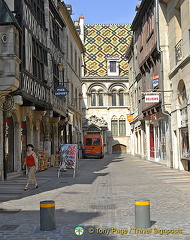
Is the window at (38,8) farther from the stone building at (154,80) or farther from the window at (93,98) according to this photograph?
the window at (93,98)

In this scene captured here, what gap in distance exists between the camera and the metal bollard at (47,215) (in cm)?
534

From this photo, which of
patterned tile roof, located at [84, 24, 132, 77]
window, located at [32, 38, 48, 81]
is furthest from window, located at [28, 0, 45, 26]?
patterned tile roof, located at [84, 24, 132, 77]

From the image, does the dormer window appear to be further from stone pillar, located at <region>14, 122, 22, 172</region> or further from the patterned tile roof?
stone pillar, located at <region>14, 122, 22, 172</region>

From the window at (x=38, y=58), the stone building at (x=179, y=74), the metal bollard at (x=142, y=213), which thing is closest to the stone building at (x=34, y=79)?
the window at (x=38, y=58)

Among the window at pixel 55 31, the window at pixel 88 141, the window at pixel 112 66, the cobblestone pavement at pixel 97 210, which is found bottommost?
the cobblestone pavement at pixel 97 210

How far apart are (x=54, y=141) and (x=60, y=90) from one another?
5157 mm

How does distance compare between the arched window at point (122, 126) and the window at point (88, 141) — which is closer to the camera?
the window at point (88, 141)

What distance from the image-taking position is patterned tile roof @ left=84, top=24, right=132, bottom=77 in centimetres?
5016

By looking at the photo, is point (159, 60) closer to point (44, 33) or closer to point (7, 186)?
point (44, 33)

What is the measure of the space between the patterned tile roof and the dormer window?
72 cm

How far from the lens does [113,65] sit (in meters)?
50.0

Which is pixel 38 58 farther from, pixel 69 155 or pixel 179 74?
pixel 179 74

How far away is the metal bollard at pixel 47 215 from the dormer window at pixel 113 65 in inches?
1759

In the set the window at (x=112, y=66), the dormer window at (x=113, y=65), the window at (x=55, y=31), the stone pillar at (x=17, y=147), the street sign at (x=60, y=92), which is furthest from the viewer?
the window at (x=112, y=66)
